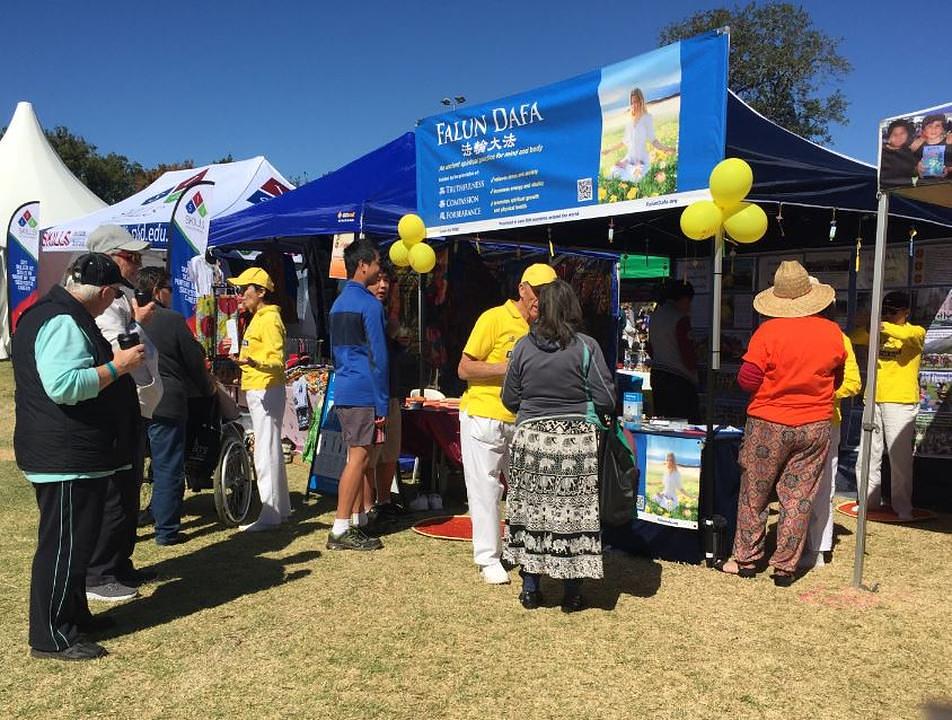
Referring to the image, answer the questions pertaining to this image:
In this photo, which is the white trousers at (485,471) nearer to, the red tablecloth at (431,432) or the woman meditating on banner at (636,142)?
the red tablecloth at (431,432)

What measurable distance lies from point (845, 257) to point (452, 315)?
4097mm

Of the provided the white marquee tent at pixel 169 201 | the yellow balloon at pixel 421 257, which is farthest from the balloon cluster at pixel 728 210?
the white marquee tent at pixel 169 201

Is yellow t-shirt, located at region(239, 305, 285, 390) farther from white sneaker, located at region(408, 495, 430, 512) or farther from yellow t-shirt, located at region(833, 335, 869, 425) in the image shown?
yellow t-shirt, located at region(833, 335, 869, 425)

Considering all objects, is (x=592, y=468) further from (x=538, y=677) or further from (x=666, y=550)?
(x=666, y=550)

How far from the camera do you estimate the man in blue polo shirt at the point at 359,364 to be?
4637 mm

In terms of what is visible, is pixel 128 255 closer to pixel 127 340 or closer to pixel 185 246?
pixel 127 340

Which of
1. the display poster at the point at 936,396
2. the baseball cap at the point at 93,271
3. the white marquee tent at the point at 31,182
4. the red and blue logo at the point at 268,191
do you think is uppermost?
the white marquee tent at the point at 31,182

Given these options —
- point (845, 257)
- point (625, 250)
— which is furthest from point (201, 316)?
point (845, 257)

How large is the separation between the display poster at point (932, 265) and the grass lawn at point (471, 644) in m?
2.96

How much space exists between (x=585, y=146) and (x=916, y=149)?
1.93 m

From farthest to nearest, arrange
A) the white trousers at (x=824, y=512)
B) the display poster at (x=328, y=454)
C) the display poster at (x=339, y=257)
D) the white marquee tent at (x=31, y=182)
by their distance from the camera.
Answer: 1. the white marquee tent at (x=31, y=182)
2. the display poster at (x=339, y=257)
3. the display poster at (x=328, y=454)
4. the white trousers at (x=824, y=512)

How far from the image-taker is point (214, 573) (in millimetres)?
4430

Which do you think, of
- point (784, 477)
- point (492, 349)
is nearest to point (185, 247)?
point (492, 349)

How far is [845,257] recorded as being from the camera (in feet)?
25.2
